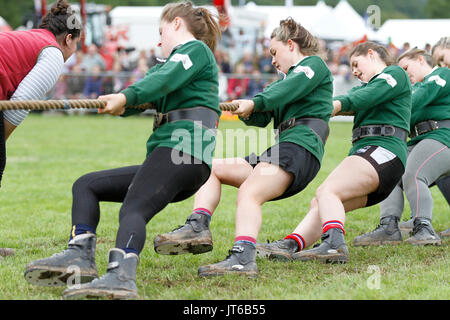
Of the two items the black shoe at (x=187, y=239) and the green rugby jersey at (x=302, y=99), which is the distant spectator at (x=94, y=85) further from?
the black shoe at (x=187, y=239)

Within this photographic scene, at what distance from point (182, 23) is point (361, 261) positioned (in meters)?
2.20

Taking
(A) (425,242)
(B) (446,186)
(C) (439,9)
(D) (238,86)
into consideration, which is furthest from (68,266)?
(C) (439,9)

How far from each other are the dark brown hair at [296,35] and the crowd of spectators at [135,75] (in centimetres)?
1437

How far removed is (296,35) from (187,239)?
A: 1.68m

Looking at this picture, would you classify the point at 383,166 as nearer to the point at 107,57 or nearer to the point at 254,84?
the point at 254,84

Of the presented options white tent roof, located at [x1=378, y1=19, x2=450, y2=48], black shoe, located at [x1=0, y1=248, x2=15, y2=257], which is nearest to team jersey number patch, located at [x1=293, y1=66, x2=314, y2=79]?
black shoe, located at [x1=0, y1=248, x2=15, y2=257]

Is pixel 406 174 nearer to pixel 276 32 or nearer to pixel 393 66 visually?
pixel 393 66

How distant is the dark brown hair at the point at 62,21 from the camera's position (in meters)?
4.44

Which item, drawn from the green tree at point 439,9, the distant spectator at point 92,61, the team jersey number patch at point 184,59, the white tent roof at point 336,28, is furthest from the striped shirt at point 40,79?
the green tree at point 439,9

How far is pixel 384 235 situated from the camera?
5516 millimetres

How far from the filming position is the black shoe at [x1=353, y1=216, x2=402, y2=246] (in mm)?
5457

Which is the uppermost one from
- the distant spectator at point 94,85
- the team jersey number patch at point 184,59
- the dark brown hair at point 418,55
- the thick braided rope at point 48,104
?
the distant spectator at point 94,85

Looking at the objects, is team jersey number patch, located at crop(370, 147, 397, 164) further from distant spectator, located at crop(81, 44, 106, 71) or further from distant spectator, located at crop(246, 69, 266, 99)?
distant spectator, located at crop(81, 44, 106, 71)
